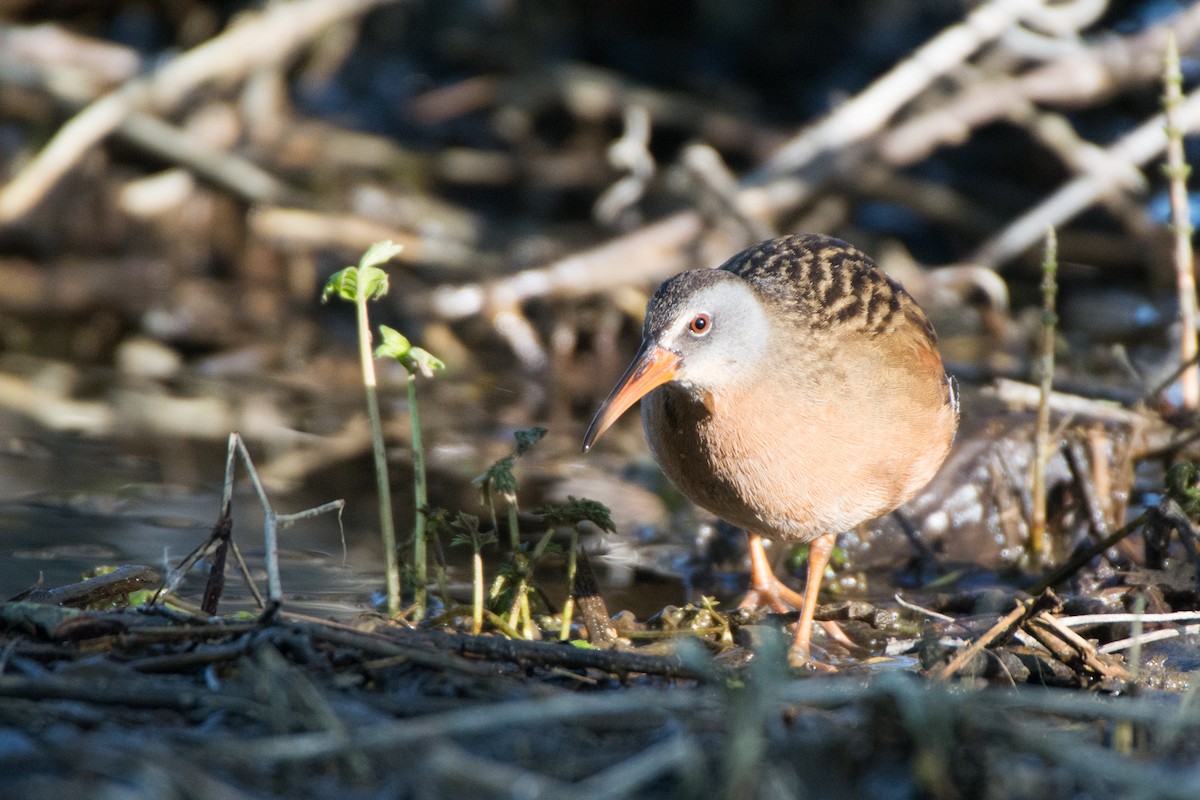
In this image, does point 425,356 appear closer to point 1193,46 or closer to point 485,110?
point 1193,46

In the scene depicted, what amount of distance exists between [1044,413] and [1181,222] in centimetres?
99

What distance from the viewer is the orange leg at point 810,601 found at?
3.95 meters

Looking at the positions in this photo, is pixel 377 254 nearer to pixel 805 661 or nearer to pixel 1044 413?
pixel 805 661

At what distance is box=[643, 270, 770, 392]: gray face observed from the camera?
394 centimetres

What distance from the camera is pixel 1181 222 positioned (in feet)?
16.7

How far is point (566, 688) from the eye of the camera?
128 inches

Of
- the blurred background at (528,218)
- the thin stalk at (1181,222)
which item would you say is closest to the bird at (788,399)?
the blurred background at (528,218)

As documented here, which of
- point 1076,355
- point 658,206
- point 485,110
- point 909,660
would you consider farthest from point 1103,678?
point 485,110

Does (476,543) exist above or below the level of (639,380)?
below

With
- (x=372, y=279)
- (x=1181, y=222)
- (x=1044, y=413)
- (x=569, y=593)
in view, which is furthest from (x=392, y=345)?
(x=1181, y=222)

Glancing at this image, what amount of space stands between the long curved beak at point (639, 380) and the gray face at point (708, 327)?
0.08 ft

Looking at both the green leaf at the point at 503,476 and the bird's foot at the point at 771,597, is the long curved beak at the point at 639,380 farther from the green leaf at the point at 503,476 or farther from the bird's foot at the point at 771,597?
the bird's foot at the point at 771,597

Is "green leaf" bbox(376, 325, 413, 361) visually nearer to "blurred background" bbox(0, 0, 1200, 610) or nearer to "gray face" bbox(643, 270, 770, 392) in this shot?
"gray face" bbox(643, 270, 770, 392)

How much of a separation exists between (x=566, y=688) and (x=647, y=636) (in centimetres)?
74
